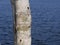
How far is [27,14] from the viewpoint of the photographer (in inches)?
98.3

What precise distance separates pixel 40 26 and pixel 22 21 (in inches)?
453

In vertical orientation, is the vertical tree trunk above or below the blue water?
above

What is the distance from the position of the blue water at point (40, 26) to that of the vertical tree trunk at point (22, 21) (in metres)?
8.29

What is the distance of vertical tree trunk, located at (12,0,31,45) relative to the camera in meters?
2.46

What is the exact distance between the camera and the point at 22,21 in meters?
2.49

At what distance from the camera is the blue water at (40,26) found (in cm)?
1142

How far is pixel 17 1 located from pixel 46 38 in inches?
375

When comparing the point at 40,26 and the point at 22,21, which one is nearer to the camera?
the point at 22,21

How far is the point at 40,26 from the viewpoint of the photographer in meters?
14.0

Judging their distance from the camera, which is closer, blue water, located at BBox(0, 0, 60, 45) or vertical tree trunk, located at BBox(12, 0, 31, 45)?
vertical tree trunk, located at BBox(12, 0, 31, 45)

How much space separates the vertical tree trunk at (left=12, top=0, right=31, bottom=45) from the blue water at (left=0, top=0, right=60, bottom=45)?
27.2 feet

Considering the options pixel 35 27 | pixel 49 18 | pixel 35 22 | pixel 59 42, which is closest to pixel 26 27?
pixel 59 42

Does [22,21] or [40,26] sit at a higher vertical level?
Result: [22,21]

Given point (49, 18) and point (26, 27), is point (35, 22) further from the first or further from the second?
point (26, 27)
